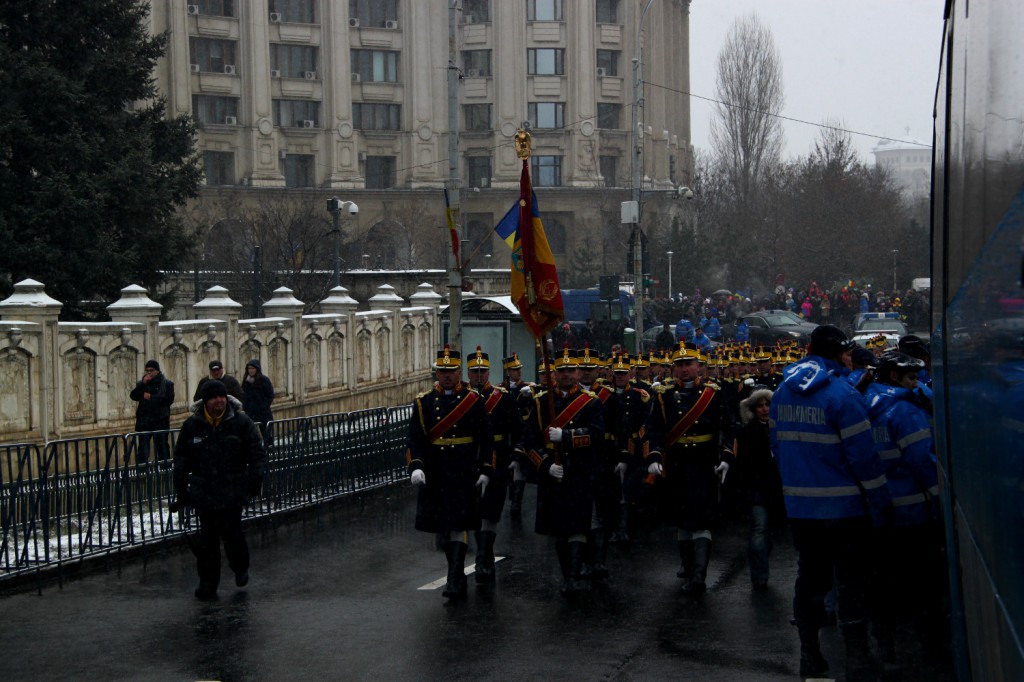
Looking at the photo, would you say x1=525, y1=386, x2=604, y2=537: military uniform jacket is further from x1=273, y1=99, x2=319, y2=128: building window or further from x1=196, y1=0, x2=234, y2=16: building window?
x1=273, y1=99, x2=319, y2=128: building window

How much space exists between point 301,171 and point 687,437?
6519cm

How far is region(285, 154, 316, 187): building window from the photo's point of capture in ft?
245

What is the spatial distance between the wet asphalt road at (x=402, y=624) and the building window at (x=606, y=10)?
226 ft

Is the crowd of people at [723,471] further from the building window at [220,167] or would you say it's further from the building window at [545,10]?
the building window at [545,10]

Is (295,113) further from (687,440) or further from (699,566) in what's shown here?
(699,566)

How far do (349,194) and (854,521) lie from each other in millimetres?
68196

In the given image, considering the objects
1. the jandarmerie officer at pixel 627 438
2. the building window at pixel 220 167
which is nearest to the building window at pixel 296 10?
the building window at pixel 220 167

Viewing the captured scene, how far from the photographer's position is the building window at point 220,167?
2842 inches

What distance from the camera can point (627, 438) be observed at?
44.1ft

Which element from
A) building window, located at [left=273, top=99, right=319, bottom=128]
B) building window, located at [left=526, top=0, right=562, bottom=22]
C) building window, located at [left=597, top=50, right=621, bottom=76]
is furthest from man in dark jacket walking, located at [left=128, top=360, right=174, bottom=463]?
building window, located at [left=597, top=50, right=621, bottom=76]

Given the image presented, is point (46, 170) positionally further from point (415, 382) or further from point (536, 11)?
point (536, 11)

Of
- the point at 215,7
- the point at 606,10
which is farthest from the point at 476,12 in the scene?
the point at 215,7

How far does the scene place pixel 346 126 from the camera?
75.2 meters

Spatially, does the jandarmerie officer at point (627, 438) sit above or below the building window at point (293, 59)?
below
